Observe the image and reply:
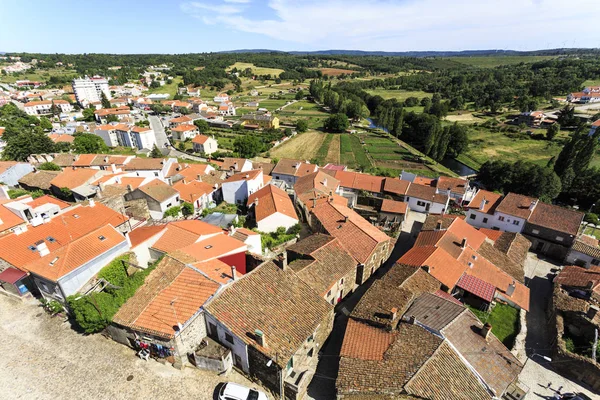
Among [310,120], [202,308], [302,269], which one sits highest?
[202,308]

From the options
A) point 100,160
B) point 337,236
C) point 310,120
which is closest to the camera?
point 337,236

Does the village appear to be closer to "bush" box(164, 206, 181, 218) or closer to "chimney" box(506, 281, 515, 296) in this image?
"chimney" box(506, 281, 515, 296)

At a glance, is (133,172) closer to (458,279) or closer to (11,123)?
(458,279)

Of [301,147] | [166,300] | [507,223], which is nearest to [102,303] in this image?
[166,300]

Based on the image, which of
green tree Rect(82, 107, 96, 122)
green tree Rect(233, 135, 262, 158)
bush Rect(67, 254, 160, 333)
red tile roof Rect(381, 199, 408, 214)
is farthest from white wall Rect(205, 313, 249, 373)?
green tree Rect(82, 107, 96, 122)

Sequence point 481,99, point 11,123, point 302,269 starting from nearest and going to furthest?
1. point 302,269
2. point 11,123
3. point 481,99

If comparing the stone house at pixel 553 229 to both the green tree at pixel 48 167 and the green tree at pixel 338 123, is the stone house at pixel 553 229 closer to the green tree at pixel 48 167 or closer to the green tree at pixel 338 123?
the green tree at pixel 338 123

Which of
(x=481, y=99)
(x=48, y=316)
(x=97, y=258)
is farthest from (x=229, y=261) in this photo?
(x=481, y=99)

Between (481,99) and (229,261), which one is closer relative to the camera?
(229,261)
